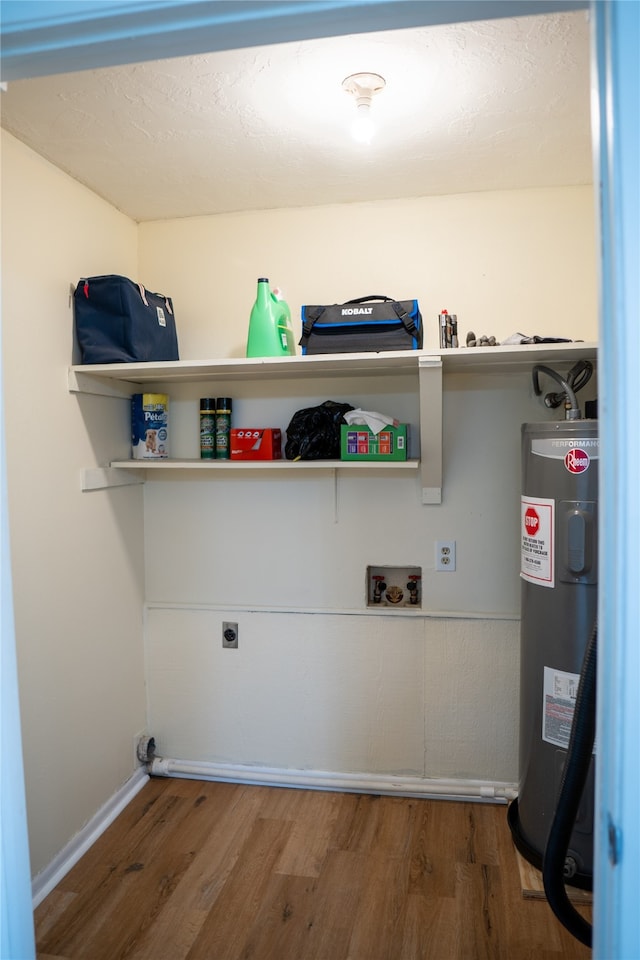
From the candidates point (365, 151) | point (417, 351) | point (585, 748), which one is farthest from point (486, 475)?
point (585, 748)

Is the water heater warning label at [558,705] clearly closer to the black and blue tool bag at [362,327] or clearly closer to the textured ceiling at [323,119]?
the black and blue tool bag at [362,327]

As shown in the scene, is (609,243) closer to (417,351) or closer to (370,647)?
(417,351)

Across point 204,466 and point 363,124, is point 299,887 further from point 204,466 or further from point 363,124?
point 363,124

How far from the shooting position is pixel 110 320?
235cm

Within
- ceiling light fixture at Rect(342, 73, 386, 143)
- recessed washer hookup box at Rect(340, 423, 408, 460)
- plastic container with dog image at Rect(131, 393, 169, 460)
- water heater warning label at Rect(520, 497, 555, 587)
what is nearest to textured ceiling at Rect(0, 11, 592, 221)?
ceiling light fixture at Rect(342, 73, 386, 143)

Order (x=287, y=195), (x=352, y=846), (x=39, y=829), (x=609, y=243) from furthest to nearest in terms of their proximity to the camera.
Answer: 1. (x=287, y=195)
2. (x=352, y=846)
3. (x=39, y=829)
4. (x=609, y=243)

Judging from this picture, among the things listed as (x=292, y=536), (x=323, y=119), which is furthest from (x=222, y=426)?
(x=323, y=119)

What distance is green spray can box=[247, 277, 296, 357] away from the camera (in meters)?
2.36

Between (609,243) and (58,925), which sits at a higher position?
(609,243)

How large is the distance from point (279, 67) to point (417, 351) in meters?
0.90

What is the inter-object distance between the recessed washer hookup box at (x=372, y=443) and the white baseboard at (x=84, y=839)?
162 centimetres

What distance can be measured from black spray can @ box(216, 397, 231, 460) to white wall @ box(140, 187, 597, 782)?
89mm

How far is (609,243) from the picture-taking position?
81 centimetres

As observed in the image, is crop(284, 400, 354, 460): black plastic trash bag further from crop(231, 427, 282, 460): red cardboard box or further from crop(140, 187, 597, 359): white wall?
crop(140, 187, 597, 359): white wall
